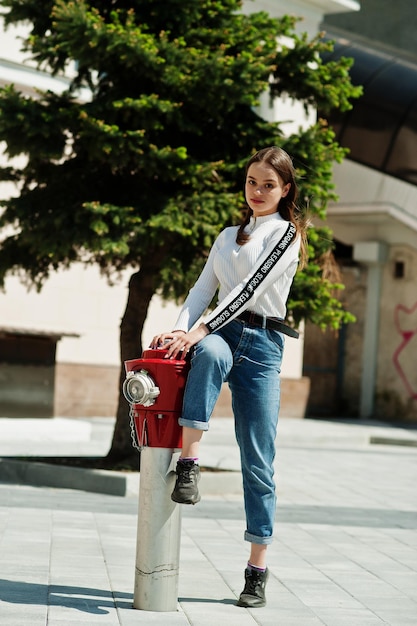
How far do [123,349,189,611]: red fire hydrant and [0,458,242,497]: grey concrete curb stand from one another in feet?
13.6

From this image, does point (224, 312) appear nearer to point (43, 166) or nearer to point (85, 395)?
point (43, 166)

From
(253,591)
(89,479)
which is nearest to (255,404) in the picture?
(253,591)

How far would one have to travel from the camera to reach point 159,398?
445 centimetres

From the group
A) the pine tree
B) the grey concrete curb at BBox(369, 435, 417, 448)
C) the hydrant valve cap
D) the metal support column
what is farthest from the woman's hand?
the grey concrete curb at BBox(369, 435, 417, 448)

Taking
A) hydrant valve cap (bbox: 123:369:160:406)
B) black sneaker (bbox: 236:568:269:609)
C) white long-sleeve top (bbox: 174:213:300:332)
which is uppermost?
white long-sleeve top (bbox: 174:213:300:332)

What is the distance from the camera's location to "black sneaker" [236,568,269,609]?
4.74m

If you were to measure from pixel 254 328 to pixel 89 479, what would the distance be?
4556 mm

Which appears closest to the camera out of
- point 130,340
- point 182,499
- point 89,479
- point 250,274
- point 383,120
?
point 182,499

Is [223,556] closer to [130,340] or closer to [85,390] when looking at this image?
[130,340]

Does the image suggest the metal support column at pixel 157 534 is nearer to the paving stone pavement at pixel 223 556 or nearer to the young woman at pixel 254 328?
the paving stone pavement at pixel 223 556

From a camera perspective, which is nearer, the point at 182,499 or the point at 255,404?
the point at 182,499

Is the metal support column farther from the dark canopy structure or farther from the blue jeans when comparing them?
the dark canopy structure

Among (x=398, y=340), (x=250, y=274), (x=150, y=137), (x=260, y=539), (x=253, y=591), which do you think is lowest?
(x=253, y=591)

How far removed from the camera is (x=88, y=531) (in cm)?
676
